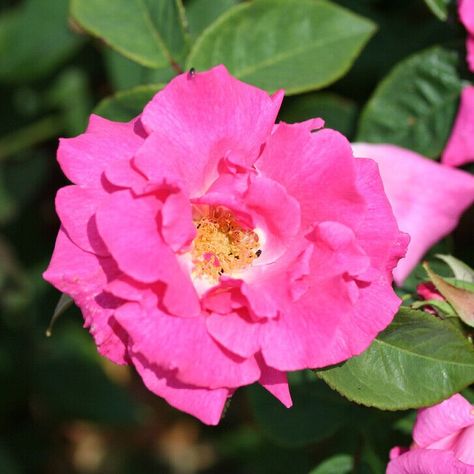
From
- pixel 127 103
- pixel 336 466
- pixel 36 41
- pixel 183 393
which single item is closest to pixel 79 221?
pixel 183 393

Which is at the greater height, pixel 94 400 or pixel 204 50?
pixel 204 50

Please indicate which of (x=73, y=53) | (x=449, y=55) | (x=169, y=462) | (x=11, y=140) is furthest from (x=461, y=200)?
(x=169, y=462)

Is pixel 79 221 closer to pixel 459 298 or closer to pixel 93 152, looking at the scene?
pixel 93 152

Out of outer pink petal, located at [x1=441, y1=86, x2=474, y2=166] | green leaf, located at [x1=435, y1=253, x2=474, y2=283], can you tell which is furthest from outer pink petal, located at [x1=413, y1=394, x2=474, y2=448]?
outer pink petal, located at [x1=441, y1=86, x2=474, y2=166]

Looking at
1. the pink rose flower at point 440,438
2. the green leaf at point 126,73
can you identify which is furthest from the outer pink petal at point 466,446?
the green leaf at point 126,73

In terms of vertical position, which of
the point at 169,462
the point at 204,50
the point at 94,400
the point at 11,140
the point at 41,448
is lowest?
the point at 169,462

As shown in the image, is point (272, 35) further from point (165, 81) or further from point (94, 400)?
point (94, 400)
